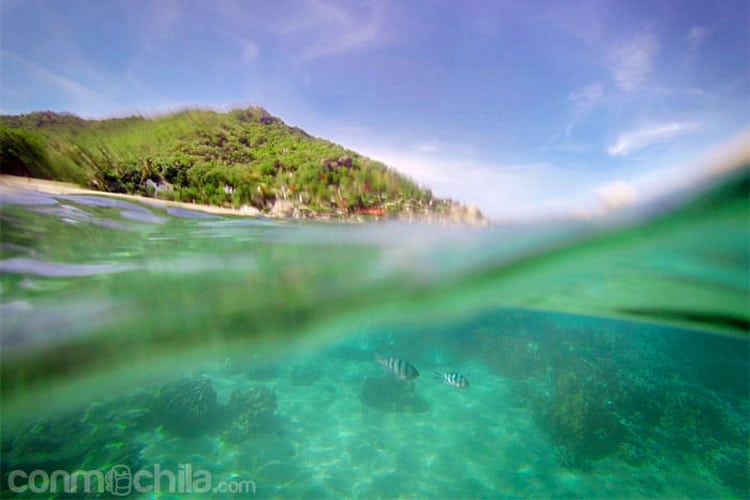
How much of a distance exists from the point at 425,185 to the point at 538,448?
35.4 feet

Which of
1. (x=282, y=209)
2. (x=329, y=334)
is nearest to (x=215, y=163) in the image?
(x=282, y=209)

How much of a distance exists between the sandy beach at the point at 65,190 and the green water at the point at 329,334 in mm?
150

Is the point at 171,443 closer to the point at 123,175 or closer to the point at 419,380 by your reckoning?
the point at 123,175

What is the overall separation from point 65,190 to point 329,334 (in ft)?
39.9

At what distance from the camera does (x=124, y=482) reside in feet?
28.6

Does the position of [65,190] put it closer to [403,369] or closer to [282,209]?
[282,209]

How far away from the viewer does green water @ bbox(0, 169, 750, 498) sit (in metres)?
8.38

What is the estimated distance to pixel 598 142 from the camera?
23.1ft

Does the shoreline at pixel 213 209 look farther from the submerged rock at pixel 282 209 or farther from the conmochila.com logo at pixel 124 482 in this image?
the conmochila.com logo at pixel 124 482

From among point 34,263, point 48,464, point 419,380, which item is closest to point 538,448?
point 419,380

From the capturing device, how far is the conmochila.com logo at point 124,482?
813 centimetres

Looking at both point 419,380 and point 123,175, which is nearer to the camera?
point 123,175

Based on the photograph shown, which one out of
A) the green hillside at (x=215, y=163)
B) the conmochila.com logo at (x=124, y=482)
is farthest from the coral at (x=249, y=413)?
the green hillside at (x=215, y=163)

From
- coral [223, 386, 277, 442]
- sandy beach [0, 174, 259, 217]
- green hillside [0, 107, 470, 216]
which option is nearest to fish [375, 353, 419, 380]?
green hillside [0, 107, 470, 216]
